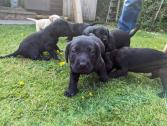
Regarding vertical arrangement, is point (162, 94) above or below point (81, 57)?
below

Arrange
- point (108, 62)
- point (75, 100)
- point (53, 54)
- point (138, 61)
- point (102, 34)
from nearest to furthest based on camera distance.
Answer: point (75, 100)
point (138, 61)
point (108, 62)
point (102, 34)
point (53, 54)

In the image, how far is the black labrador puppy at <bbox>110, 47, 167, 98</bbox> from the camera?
392cm

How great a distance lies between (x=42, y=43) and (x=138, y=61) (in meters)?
1.82

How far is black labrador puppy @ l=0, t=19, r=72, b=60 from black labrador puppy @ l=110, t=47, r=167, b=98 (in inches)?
49.9

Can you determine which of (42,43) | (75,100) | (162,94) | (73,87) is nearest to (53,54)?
(42,43)

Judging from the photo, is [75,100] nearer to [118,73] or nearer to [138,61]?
[118,73]

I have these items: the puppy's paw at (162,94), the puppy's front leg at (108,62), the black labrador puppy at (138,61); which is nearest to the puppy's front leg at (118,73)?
the black labrador puppy at (138,61)

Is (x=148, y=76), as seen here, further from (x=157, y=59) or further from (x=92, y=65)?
(x=92, y=65)

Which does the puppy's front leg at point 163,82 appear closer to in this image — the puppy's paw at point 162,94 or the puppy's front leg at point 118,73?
the puppy's paw at point 162,94

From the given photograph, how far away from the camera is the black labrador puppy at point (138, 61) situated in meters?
3.92

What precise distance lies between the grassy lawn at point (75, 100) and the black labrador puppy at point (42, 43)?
1.73 ft

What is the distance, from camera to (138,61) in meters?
4.03

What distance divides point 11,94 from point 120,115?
138 centimetres

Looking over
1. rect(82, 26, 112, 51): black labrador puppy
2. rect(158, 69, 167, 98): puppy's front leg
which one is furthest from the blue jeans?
rect(158, 69, 167, 98): puppy's front leg
